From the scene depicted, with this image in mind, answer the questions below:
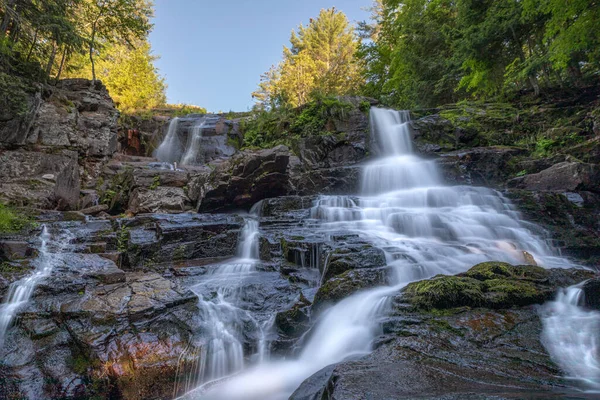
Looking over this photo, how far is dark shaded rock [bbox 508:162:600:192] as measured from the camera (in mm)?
8531

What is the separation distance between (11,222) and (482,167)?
14.2 metres

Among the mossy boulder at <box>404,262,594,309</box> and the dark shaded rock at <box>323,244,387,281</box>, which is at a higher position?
the dark shaded rock at <box>323,244,387,281</box>

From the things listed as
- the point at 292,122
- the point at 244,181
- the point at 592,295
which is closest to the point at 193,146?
the point at 292,122

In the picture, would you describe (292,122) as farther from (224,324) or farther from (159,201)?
(224,324)

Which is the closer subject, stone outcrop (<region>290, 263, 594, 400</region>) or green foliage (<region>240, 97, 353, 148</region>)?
stone outcrop (<region>290, 263, 594, 400</region>)

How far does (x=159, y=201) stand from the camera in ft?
32.8

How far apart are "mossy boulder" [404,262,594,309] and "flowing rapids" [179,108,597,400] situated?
44 cm

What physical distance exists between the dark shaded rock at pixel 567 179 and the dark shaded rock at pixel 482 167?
134cm

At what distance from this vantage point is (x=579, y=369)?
2688 mm

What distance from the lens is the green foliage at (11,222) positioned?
6660 millimetres

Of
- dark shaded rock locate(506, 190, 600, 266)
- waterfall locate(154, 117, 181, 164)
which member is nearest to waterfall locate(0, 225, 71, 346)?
dark shaded rock locate(506, 190, 600, 266)

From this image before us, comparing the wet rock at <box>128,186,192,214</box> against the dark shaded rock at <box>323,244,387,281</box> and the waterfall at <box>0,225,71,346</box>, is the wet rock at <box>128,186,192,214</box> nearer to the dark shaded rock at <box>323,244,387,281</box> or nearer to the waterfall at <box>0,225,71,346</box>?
the waterfall at <box>0,225,71,346</box>

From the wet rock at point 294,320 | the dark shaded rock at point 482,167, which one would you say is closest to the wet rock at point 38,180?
the wet rock at point 294,320

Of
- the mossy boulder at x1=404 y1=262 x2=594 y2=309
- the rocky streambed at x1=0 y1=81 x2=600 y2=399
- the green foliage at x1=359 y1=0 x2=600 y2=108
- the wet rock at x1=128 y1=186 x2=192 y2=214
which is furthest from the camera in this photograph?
the wet rock at x1=128 y1=186 x2=192 y2=214
